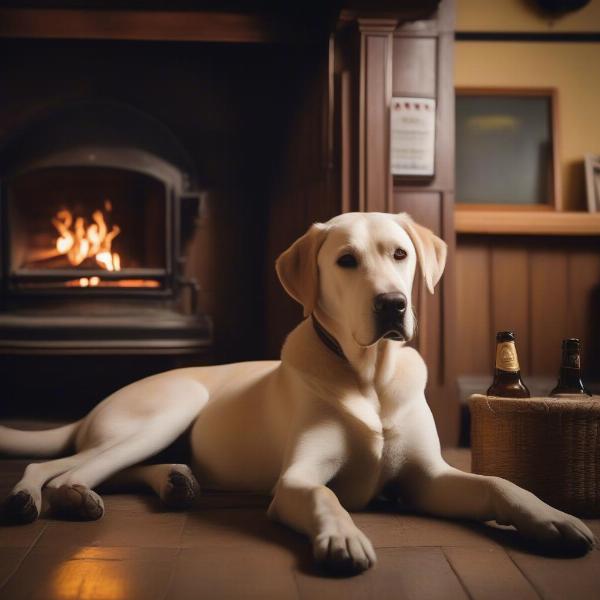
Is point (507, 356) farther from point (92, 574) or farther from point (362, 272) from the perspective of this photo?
point (92, 574)

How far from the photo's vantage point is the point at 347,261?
70.8 inches

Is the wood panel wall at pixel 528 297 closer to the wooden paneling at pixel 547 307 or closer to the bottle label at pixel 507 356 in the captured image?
the wooden paneling at pixel 547 307

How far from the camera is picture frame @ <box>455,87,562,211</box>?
11.7 ft

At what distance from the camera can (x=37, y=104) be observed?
133 inches

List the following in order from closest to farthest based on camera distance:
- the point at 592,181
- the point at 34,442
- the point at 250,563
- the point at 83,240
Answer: the point at 250,563 < the point at 34,442 < the point at 83,240 < the point at 592,181

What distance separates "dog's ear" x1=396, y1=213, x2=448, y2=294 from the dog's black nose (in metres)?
0.23

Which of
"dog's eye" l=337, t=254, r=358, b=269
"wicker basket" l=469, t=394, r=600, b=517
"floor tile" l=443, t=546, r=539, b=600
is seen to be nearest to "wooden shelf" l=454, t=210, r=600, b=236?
"wicker basket" l=469, t=394, r=600, b=517

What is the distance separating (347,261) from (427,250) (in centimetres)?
26

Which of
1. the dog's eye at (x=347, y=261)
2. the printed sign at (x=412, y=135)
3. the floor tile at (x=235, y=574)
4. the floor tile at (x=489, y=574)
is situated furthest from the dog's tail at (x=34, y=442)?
the printed sign at (x=412, y=135)

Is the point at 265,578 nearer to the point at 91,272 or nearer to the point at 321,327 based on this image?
the point at 321,327

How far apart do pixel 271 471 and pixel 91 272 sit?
5.36ft

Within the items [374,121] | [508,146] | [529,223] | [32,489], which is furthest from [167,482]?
[508,146]

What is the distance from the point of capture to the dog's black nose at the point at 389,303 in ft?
5.52

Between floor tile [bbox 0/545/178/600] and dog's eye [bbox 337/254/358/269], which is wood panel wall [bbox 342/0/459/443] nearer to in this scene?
dog's eye [bbox 337/254/358/269]
